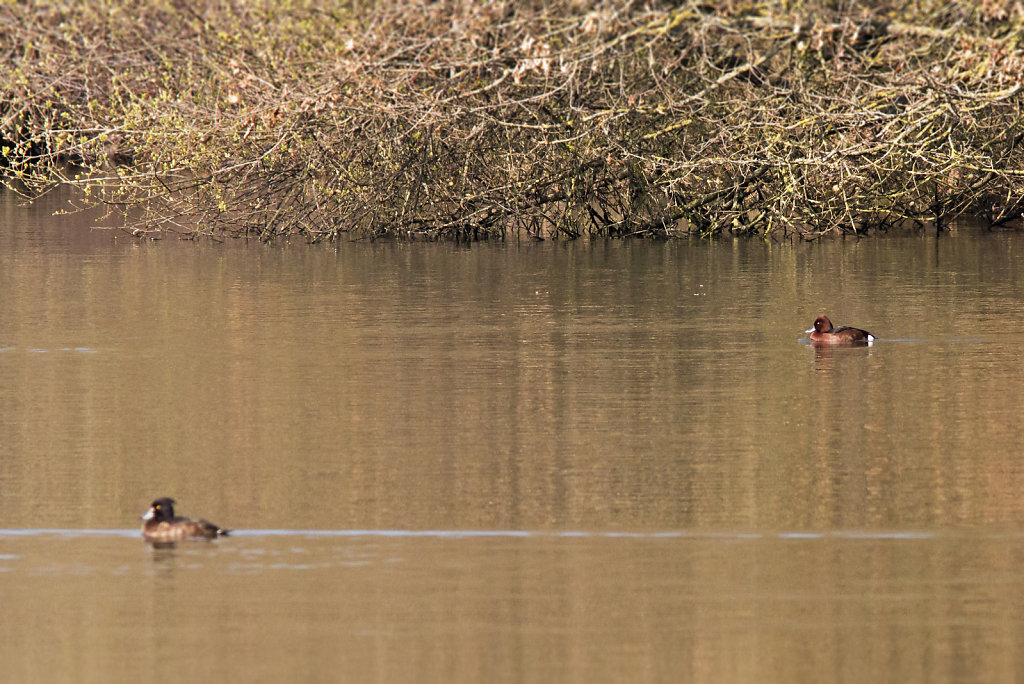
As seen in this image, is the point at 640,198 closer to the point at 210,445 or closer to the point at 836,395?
the point at 836,395

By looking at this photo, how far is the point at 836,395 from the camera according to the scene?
13.9m

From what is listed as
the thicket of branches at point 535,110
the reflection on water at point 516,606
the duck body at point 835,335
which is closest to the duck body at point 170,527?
the reflection on water at point 516,606

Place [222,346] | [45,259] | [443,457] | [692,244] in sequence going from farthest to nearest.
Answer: [692,244]
[45,259]
[222,346]
[443,457]

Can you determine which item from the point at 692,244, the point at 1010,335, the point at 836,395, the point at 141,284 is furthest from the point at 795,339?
the point at 692,244

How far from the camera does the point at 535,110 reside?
26016 mm

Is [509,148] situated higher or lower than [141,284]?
higher

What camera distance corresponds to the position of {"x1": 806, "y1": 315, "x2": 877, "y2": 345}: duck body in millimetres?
16594

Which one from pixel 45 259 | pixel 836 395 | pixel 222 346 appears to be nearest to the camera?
pixel 836 395

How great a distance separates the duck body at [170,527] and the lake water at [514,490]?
0.10m

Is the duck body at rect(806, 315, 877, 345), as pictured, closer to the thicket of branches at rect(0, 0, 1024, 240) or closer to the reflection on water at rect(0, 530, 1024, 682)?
the thicket of branches at rect(0, 0, 1024, 240)

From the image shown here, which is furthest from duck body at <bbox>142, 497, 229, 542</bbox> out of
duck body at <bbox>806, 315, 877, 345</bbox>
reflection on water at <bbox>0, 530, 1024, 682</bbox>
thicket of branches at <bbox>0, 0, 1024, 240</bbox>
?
thicket of branches at <bbox>0, 0, 1024, 240</bbox>

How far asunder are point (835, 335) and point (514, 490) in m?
6.89

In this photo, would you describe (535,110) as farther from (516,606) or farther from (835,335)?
(516,606)

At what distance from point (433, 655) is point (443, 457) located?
3946mm
